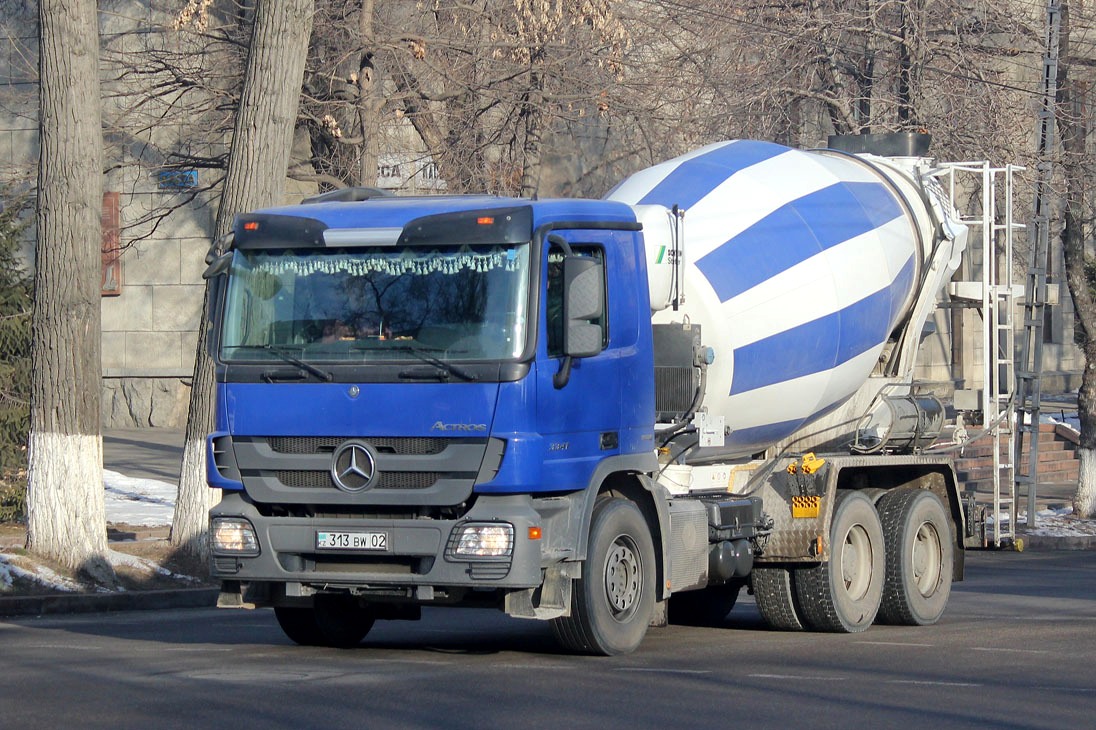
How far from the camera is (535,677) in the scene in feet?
29.7

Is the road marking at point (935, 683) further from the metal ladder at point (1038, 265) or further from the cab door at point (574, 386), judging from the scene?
the metal ladder at point (1038, 265)

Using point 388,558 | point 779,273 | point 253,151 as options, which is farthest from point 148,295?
point 388,558

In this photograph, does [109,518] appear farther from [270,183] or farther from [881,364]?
[881,364]

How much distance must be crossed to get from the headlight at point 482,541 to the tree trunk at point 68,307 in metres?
6.39

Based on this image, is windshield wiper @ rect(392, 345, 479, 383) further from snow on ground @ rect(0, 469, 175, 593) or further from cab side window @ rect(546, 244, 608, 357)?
snow on ground @ rect(0, 469, 175, 593)

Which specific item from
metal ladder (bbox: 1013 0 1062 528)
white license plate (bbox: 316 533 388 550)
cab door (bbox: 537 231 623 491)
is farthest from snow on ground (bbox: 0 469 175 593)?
metal ladder (bbox: 1013 0 1062 528)

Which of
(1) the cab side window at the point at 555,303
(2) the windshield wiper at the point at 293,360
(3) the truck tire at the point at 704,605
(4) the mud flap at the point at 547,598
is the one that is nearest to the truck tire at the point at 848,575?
(3) the truck tire at the point at 704,605

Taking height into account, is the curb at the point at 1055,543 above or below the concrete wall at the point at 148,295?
below

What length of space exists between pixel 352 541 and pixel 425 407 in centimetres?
88

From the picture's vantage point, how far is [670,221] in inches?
430

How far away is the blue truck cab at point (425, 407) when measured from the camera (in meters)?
9.25

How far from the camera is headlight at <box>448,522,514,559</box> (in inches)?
360

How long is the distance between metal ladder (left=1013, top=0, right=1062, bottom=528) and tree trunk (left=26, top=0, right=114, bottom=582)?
31.7 feet

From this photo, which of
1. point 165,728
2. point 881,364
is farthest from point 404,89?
point 165,728
